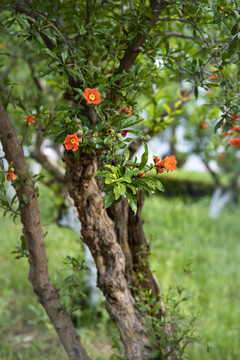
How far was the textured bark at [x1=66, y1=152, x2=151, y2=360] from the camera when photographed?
1604 mm

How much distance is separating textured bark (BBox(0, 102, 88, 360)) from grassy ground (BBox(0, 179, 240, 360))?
0.09 meters

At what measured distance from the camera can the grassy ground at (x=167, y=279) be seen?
279 centimetres

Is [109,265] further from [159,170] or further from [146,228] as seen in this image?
[146,228]

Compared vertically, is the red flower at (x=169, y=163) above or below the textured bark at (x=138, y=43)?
below

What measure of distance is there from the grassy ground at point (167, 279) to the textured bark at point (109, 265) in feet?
0.66

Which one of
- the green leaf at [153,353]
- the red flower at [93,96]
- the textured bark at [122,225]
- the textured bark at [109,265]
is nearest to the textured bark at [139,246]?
the textured bark at [122,225]

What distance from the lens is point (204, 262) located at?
4.68 metres

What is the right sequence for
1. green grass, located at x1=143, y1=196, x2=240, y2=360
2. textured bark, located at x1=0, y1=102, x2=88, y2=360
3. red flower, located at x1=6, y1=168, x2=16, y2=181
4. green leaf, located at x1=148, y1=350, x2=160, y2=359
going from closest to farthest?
red flower, located at x1=6, y1=168, x2=16, y2=181, textured bark, located at x1=0, y1=102, x2=88, y2=360, green leaf, located at x1=148, y1=350, x2=160, y2=359, green grass, located at x1=143, y1=196, x2=240, y2=360

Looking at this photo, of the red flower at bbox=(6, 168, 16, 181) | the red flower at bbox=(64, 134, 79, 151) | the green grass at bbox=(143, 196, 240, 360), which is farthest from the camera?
the green grass at bbox=(143, 196, 240, 360)

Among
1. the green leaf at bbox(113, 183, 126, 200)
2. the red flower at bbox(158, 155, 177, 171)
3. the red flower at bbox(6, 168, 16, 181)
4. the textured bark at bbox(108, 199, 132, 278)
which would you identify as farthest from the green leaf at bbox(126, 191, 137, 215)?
the textured bark at bbox(108, 199, 132, 278)

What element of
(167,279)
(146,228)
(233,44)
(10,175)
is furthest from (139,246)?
(146,228)

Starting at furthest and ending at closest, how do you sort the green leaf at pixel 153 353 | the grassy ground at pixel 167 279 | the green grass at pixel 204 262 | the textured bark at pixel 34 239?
the green grass at pixel 204 262
the grassy ground at pixel 167 279
the green leaf at pixel 153 353
the textured bark at pixel 34 239

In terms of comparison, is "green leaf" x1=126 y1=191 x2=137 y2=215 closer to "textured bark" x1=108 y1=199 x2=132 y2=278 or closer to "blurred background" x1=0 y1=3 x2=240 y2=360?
"blurred background" x1=0 y1=3 x2=240 y2=360

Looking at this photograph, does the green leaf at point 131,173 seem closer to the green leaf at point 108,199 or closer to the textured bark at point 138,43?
the green leaf at point 108,199
